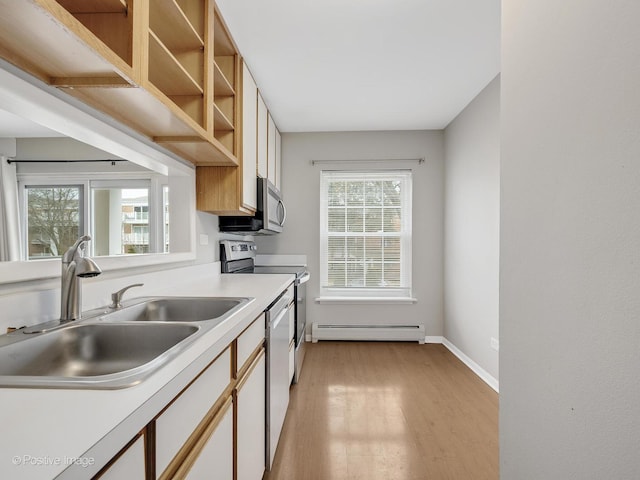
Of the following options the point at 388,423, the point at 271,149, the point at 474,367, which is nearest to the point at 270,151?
the point at 271,149

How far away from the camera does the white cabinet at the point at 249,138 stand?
7.81 feet

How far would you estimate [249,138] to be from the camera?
8.29 ft

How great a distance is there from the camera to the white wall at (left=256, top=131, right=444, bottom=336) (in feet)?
13.0

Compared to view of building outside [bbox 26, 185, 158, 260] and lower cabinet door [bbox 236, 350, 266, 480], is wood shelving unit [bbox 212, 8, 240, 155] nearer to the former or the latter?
view of building outside [bbox 26, 185, 158, 260]

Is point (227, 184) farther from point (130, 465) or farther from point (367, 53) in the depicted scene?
point (130, 465)

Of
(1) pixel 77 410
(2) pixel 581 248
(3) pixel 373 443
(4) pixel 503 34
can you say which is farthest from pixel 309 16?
(3) pixel 373 443

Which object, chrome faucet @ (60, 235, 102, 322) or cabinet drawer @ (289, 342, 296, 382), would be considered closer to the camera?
chrome faucet @ (60, 235, 102, 322)

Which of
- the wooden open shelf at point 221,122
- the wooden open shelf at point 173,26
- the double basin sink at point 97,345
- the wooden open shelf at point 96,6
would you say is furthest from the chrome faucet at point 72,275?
the wooden open shelf at point 221,122

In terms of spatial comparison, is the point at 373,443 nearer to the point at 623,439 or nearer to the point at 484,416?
the point at 484,416

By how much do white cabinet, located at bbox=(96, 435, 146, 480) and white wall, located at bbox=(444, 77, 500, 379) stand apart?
2.68 metres

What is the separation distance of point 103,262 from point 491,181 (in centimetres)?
269

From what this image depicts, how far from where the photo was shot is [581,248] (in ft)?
2.41

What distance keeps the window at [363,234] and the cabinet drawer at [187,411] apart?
307 cm

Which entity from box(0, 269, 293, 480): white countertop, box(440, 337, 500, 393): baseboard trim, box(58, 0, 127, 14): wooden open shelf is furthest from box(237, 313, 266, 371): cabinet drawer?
box(440, 337, 500, 393): baseboard trim
